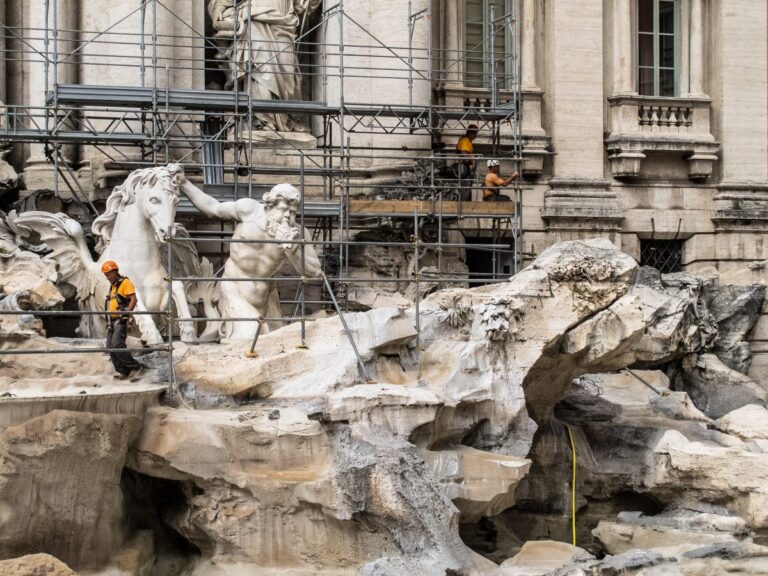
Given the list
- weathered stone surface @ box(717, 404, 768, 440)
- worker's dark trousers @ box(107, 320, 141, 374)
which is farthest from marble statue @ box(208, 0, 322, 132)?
weathered stone surface @ box(717, 404, 768, 440)

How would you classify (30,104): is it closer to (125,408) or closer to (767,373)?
(125,408)

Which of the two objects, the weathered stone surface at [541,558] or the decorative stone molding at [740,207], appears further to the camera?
the decorative stone molding at [740,207]

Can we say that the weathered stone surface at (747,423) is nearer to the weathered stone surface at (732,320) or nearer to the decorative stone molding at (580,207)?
the weathered stone surface at (732,320)

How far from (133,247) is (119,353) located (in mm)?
2517

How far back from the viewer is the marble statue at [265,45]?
2230cm

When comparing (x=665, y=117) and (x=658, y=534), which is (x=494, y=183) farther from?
(x=658, y=534)

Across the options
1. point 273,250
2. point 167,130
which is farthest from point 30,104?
point 273,250

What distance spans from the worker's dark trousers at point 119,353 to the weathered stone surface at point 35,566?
2.86m

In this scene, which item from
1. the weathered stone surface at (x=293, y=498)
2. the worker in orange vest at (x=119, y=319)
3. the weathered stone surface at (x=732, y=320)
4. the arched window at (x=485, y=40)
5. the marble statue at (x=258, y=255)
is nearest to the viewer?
the weathered stone surface at (x=293, y=498)

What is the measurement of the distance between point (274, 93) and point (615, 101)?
554 centimetres

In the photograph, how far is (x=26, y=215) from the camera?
19.0 metres

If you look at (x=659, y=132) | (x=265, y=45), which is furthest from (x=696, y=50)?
(x=265, y=45)

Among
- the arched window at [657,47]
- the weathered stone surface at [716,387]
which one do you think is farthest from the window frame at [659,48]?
the weathered stone surface at [716,387]

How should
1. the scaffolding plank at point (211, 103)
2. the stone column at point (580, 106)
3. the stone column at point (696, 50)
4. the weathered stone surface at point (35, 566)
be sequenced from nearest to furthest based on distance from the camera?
the weathered stone surface at point (35, 566) → the scaffolding plank at point (211, 103) → the stone column at point (580, 106) → the stone column at point (696, 50)
